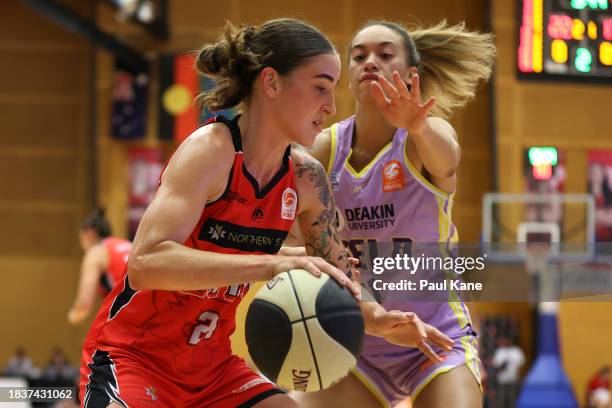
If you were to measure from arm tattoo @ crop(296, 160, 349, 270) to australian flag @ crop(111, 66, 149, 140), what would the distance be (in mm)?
11024

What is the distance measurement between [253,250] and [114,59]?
1169cm

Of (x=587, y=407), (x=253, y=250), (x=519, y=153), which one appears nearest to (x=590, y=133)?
(x=519, y=153)

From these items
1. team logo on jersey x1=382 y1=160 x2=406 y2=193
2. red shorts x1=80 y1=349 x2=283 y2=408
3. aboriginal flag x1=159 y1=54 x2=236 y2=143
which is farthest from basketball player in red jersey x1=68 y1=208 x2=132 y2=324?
aboriginal flag x1=159 y1=54 x2=236 y2=143

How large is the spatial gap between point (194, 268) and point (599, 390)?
35.1ft

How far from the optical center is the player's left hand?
3555mm

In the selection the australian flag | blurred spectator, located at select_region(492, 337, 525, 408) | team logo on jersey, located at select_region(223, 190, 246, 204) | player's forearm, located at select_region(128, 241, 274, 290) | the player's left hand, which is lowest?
blurred spectator, located at select_region(492, 337, 525, 408)

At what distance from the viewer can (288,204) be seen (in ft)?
10.5

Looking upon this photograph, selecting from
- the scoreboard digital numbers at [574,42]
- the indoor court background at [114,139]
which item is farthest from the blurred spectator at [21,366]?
the scoreboard digital numbers at [574,42]

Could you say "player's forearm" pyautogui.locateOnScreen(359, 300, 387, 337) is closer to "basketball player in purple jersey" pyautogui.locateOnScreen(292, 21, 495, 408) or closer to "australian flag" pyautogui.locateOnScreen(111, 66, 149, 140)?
"basketball player in purple jersey" pyautogui.locateOnScreen(292, 21, 495, 408)

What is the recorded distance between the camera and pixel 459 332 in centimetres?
384

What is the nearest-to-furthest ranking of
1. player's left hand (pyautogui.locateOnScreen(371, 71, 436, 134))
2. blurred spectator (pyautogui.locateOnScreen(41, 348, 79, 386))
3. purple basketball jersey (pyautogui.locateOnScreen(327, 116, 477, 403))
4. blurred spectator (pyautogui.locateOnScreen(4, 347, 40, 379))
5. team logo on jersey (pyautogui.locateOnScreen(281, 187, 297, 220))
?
team logo on jersey (pyautogui.locateOnScreen(281, 187, 297, 220))
player's left hand (pyautogui.locateOnScreen(371, 71, 436, 134))
purple basketball jersey (pyautogui.locateOnScreen(327, 116, 477, 403))
blurred spectator (pyautogui.locateOnScreen(41, 348, 79, 386))
blurred spectator (pyautogui.locateOnScreen(4, 347, 40, 379))

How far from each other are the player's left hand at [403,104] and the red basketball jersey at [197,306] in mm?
705

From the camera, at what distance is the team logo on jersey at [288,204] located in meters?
3.17

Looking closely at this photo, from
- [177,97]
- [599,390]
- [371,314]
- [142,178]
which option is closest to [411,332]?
[371,314]
